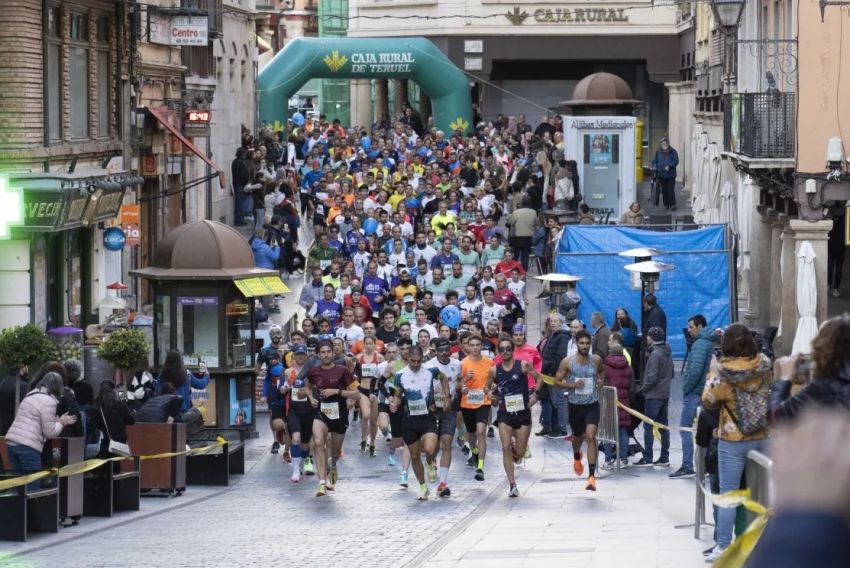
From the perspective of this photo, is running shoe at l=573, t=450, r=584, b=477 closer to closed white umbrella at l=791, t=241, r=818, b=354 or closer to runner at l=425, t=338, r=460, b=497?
runner at l=425, t=338, r=460, b=497

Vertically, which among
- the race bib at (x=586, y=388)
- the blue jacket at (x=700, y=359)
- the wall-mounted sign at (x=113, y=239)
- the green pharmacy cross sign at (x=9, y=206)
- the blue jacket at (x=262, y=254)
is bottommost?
the race bib at (x=586, y=388)

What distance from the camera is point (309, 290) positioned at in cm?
2911

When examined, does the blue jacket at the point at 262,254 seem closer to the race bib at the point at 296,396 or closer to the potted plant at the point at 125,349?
the potted plant at the point at 125,349

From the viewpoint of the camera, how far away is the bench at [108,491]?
59.4 ft

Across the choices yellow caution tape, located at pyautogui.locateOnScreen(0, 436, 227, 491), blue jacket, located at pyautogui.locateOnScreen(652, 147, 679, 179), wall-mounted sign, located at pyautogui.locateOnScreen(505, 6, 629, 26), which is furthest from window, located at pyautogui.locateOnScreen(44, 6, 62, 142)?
wall-mounted sign, located at pyautogui.locateOnScreen(505, 6, 629, 26)

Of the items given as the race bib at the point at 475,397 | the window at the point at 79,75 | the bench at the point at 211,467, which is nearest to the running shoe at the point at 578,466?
the race bib at the point at 475,397

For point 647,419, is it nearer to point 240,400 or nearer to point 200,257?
point 240,400

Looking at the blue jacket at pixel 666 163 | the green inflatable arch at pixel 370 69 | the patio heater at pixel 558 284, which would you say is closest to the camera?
the patio heater at pixel 558 284

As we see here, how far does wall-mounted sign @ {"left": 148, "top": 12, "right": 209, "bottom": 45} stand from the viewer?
34.1 m

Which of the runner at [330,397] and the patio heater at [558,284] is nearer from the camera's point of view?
the runner at [330,397]

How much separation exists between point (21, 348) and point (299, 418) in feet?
10.1

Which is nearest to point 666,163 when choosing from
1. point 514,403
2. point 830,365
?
point 514,403

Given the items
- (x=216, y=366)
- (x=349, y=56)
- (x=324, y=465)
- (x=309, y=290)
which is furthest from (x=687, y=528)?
(x=349, y=56)

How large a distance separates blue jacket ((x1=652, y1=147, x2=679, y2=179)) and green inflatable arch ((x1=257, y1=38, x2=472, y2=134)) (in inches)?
458
